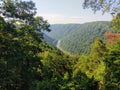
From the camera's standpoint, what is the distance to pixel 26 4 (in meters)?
21.9

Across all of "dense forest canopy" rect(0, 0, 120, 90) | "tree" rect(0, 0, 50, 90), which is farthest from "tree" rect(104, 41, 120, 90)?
"tree" rect(0, 0, 50, 90)

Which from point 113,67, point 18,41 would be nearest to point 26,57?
point 18,41

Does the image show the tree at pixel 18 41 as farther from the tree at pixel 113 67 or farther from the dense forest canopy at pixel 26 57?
the tree at pixel 113 67

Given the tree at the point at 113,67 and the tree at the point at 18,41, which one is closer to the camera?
the tree at the point at 18,41

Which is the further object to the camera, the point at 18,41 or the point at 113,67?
the point at 113,67

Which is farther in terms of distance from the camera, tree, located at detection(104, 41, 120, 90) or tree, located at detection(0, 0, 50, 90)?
tree, located at detection(104, 41, 120, 90)

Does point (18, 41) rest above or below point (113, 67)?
above

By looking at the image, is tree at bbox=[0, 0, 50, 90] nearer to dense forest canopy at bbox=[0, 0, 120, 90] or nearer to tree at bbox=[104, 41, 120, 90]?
dense forest canopy at bbox=[0, 0, 120, 90]

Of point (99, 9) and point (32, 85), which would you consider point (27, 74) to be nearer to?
point (32, 85)

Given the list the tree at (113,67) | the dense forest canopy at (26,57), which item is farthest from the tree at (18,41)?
the tree at (113,67)

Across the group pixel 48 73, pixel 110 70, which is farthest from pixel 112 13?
pixel 48 73

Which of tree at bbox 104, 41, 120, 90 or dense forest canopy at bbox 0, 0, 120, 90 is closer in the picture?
dense forest canopy at bbox 0, 0, 120, 90

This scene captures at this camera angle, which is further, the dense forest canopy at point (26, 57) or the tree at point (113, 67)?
the tree at point (113, 67)

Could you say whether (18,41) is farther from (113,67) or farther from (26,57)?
(113,67)
